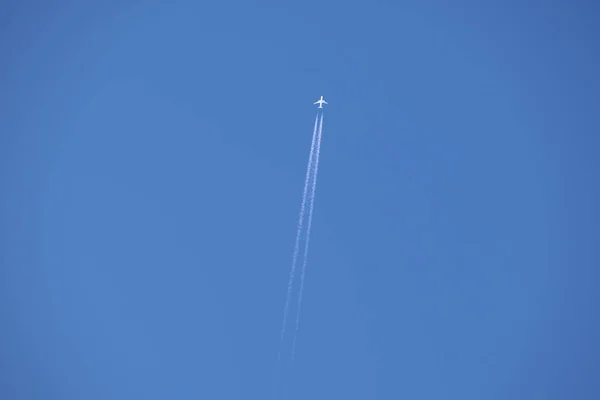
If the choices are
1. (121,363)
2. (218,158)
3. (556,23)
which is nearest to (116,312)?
(121,363)

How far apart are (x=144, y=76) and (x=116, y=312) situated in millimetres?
3785

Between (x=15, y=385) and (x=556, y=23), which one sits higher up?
(x=556, y=23)

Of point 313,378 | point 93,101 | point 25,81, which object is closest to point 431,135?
point 313,378

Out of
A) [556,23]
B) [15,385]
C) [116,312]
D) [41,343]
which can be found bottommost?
[15,385]

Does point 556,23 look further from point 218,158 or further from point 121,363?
point 121,363

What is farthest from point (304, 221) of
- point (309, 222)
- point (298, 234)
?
point (298, 234)

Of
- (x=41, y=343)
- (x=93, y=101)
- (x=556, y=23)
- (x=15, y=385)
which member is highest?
(x=556, y=23)

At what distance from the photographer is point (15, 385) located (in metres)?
8.24

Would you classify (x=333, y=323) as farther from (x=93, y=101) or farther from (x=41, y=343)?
(x=93, y=101)

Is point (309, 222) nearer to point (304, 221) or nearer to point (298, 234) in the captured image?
point (304, 221)

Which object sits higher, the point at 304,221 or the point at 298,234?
the point at 304,221

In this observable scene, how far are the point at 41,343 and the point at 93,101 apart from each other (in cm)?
387

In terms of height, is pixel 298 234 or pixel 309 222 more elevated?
pixel 309 222

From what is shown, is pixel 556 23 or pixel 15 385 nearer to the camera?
pixel 15 385
